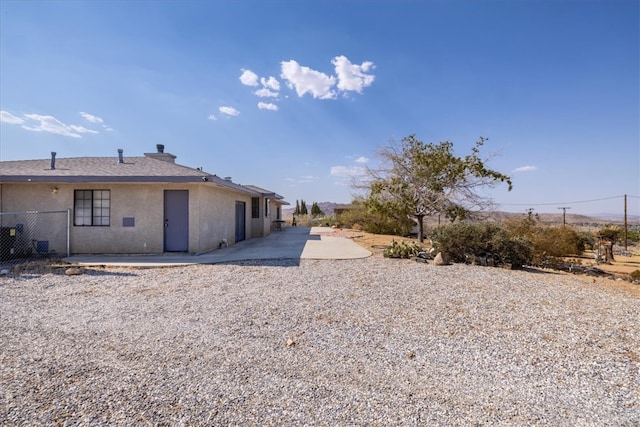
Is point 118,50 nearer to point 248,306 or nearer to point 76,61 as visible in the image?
point 76,61

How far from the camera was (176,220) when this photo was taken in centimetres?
1055

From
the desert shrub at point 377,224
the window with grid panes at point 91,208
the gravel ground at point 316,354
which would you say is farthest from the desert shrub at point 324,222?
the gravel ground at point 316,354

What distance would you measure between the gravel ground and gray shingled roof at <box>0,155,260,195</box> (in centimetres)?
396

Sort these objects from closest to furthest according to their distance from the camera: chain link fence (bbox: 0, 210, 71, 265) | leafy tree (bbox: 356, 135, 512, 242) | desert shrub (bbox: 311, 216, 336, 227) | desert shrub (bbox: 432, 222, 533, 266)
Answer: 1. desert shrub (bbox: 432, 222, 533, 266)
2. chain link fence (bbox: 0, 210, 71, 265)
3. leafy tree (bbox: 356, 135, 512, 242)
4. desert shrub (bbox: 311, 216, 336, 227)

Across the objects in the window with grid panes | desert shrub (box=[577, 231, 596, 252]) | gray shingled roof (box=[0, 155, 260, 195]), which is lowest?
desert shrub (box=[577, 231, 596, 252])

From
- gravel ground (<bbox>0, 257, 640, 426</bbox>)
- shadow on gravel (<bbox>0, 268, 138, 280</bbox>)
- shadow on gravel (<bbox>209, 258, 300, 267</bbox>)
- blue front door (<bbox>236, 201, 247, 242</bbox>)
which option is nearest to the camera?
gravel ground (<bbox>0, 257, 640, 426</bbox>)

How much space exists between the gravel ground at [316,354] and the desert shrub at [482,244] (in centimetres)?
259

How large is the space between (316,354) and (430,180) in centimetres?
1211

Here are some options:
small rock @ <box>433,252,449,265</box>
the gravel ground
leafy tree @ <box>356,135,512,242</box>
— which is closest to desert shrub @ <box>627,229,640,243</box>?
leafy tree @ <box>356,135,512,242</box>

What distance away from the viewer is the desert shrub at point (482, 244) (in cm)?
930

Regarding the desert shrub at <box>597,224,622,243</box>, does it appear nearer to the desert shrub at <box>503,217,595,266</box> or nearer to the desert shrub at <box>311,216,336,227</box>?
the desert shrub at <box>503,217,595,266</box>

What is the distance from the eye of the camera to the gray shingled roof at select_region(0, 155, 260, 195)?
964 cm

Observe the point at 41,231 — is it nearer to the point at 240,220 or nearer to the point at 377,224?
the point at 240,220

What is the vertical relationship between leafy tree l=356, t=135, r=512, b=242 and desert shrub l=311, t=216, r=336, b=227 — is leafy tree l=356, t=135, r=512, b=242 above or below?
above
